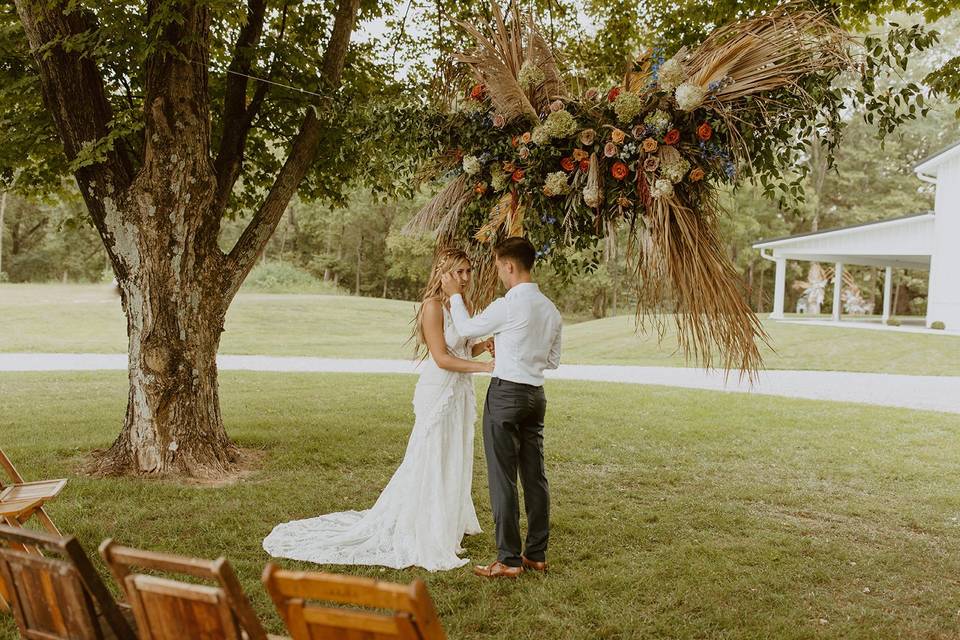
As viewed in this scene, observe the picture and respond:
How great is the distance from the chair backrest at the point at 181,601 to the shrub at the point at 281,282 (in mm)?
39908

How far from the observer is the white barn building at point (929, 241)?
2722 cm

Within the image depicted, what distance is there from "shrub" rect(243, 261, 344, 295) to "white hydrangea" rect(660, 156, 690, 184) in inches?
1508

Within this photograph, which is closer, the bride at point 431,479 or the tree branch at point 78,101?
the bride at point 431,479

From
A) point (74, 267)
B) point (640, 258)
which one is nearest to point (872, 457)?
point (640, 258)

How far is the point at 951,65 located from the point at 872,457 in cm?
513

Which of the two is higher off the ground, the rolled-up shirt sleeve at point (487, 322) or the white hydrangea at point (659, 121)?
the white hydrangea at point (659, 121)

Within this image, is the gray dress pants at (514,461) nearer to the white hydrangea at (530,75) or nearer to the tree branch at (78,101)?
the white hydrangea at (530,75)

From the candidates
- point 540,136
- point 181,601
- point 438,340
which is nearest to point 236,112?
point 438,340

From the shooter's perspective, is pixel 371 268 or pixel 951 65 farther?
pixel 371 268

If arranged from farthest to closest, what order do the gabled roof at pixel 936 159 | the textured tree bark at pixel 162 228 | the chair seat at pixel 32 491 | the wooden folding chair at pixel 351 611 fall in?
the gabled roof at pixel 936 159, the textured tree bark at pixel 162 228, the chair seat at pixel 32 491, the wooden folding chair at pixel 351 611

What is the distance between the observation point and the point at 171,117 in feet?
25.1

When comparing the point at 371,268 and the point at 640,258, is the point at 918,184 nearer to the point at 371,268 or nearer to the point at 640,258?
the point at 371,268

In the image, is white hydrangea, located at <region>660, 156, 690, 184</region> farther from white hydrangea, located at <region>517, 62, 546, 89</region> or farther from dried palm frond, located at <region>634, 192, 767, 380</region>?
white hydrangea, located at <region>517, 62, 546, 89</region>

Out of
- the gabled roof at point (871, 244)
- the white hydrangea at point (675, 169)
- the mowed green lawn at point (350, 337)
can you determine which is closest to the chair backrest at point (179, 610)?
the white hydrangea at point (675, 169)
